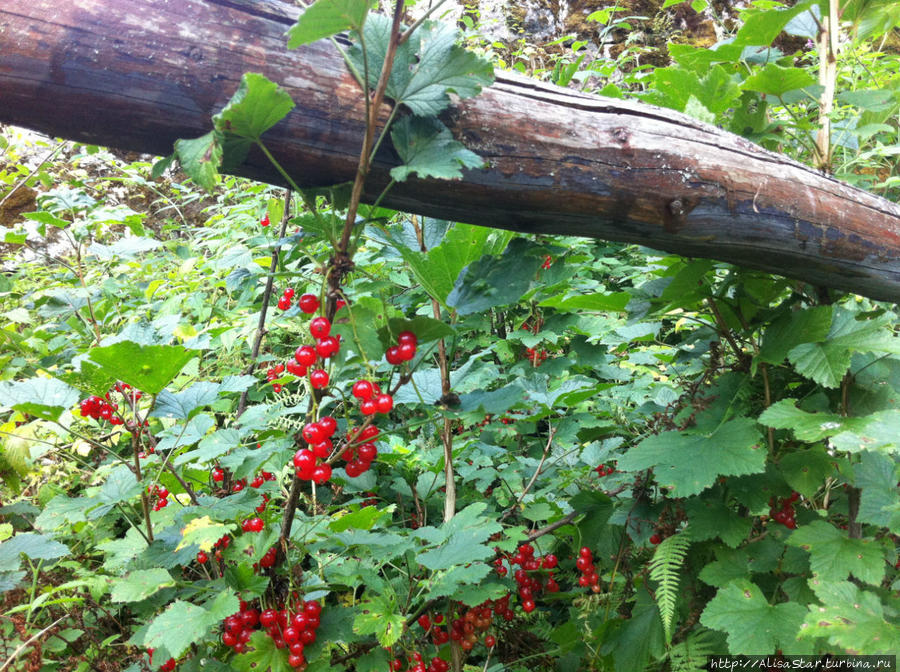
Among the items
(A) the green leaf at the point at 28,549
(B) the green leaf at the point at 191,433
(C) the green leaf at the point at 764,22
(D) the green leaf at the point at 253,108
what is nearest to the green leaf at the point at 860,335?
(C) the green leaf at the point at 764,22

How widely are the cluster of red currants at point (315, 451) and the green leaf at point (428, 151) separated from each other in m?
0.43

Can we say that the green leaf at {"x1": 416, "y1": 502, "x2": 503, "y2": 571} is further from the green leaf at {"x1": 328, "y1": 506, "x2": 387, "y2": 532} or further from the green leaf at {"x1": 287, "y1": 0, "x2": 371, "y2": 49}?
the green leaf at {"x1": 287, "y1": 0, "x2": 371, "y2": 49}

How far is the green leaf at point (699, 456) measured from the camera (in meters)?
1.07

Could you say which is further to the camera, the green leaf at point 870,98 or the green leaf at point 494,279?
the green leaf at point 870,98

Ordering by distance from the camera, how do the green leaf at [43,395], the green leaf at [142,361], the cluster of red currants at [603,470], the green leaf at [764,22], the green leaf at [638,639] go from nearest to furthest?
1. the green leaf at [142,361]
2. the green leaf at [43,395]
3. the green leaf at [638,639]
4. the green leaf at [764,22]
5. the cluster of red currants at [603,470]

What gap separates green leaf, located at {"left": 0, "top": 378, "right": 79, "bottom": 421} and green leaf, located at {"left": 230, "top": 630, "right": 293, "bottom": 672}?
0.61m

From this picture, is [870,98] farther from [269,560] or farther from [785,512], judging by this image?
[269,560]

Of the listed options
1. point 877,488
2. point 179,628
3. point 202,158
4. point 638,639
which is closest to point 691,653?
point 638,639

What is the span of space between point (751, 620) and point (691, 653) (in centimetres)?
21

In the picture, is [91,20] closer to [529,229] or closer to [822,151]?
[529,229]

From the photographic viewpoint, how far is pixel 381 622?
1081 mm

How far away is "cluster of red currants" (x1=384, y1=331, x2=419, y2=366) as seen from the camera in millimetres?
901

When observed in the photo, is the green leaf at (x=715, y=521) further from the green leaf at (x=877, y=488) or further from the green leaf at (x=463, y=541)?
the green leaf at (x=463, y=541)

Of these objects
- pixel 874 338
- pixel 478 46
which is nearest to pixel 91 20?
pixel 874 338
